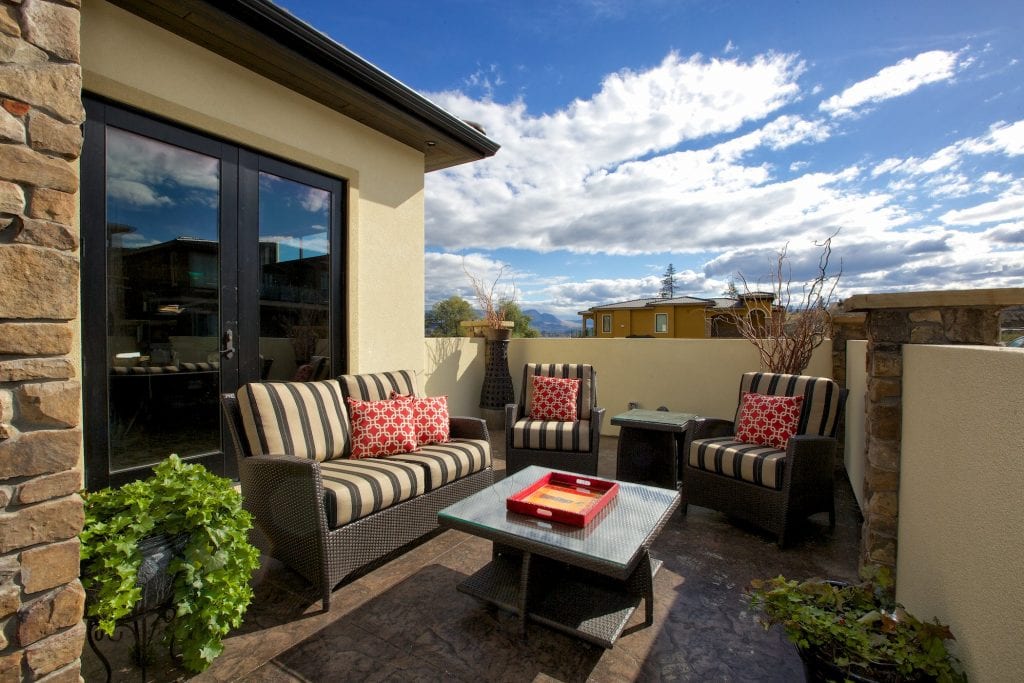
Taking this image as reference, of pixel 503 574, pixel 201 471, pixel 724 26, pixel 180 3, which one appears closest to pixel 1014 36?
pixel 724 26

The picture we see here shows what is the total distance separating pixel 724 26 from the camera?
13.2 ft

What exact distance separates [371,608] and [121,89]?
322 centimetres

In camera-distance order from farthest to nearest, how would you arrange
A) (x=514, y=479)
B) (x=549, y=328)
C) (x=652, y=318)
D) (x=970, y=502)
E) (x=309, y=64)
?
1. (x=652, y=318)
2. (x=549, y=328)
3. (x=309, y=64)
4. (x=514, y=479)
5. (x=970, y=502)

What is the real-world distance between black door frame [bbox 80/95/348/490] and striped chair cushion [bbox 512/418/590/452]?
170cm

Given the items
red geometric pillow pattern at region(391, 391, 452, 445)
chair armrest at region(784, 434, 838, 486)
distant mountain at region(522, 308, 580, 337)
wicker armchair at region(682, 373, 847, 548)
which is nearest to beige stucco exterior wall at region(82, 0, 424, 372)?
red geometric pillow pattern at region(391, 391, 452, 445)

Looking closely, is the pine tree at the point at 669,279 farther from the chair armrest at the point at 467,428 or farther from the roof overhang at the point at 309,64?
the chair armrest at the point at 467,428

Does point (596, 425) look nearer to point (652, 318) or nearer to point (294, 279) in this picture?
point (294, 279)

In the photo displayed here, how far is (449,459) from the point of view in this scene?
2.83 meters

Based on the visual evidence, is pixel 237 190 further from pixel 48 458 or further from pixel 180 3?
pixel 48 458

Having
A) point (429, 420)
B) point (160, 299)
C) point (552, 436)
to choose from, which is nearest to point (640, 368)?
point (552, 436)

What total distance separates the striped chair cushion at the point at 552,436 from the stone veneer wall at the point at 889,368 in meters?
1.92

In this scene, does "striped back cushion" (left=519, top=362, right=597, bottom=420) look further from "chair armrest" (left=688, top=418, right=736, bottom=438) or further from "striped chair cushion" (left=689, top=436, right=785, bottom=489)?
"striped chair cushion" (left=689, top=436, right=785, bottom=489)

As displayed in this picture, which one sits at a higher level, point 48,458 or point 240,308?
point 240,308

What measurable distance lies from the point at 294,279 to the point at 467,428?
187 centimetres
